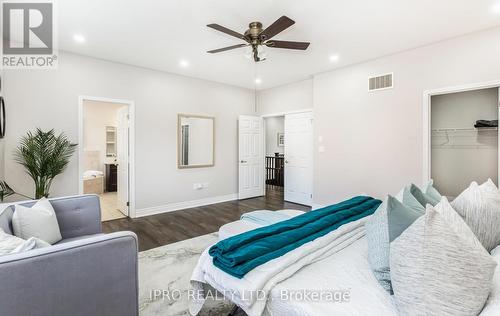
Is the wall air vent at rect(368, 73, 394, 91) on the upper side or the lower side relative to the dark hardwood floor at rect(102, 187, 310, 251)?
upper

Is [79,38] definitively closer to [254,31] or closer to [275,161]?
[254,31]

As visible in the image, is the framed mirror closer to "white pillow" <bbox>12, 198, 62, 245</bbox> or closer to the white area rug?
the white area rug

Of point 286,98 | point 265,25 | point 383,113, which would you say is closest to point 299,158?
point 286,98

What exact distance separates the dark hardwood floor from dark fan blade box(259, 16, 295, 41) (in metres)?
2.75

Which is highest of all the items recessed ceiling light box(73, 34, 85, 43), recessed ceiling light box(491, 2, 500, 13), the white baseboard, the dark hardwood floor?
recessed ceiling light box(73, 34, 85, 43)

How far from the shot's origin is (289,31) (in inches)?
121

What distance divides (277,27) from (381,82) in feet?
7.72

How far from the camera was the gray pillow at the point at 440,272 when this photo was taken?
890mm

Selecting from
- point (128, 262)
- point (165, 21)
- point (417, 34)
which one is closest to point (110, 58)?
point (165, 21)

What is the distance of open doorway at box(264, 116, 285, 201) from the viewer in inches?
280

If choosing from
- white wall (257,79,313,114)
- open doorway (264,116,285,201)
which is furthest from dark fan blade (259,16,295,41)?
open doorway (264,116,285,201)

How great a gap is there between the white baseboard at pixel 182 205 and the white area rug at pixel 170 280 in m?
1.63

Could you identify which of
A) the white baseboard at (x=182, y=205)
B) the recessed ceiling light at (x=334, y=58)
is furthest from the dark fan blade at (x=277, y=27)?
the white baseboard at (x=182, y=205)

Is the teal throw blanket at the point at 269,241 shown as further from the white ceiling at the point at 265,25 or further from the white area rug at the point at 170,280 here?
the white ceiling at the point at 265,25
